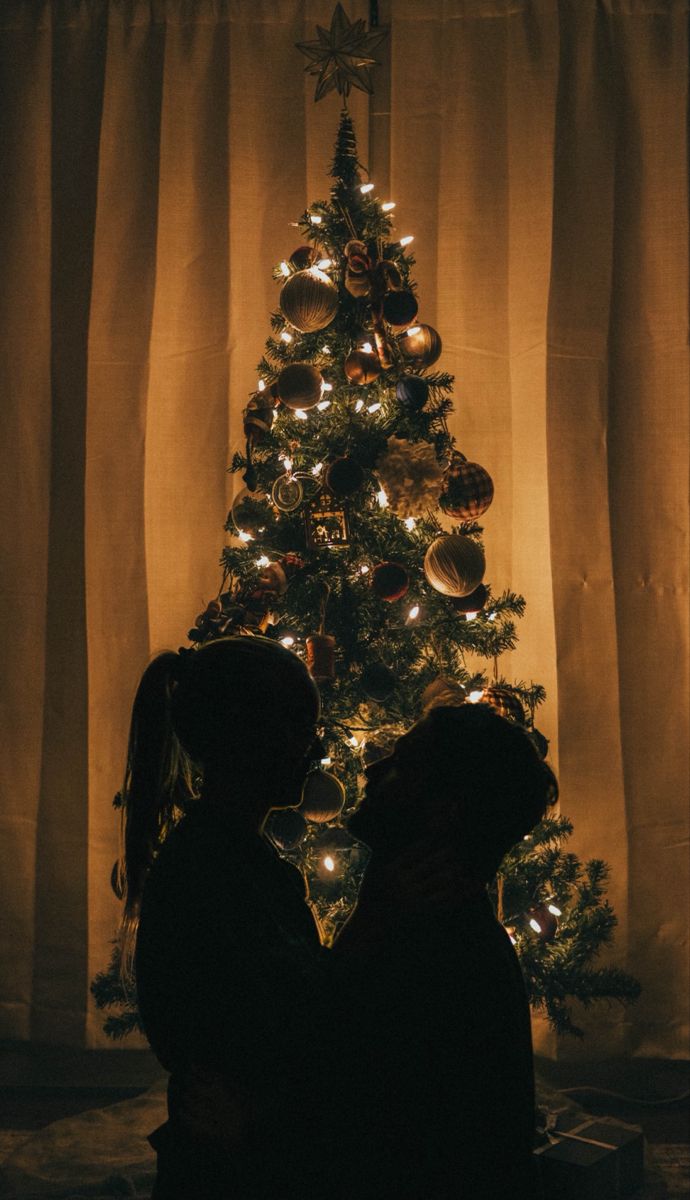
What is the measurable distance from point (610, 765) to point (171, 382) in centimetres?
173

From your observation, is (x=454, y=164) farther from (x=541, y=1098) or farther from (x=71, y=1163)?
(x=71, y=1163)

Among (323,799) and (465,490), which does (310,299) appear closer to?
(465,490)

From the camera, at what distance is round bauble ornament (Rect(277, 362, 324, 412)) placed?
2.58 m

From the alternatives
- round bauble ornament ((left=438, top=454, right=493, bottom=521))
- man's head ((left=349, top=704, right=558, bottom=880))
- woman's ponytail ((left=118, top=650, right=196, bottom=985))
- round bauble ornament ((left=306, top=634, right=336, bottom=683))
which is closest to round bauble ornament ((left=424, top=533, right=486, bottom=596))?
round bauble ornament ((left=438, top=454, right=493, bottom=521))

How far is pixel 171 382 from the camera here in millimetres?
3424

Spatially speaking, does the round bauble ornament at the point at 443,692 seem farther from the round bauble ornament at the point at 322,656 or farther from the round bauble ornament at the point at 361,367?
the round bauble ornament at the point at 361,367

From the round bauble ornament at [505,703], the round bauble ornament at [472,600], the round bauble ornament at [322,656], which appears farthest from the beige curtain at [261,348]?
the round bauble ornament at [322,656]

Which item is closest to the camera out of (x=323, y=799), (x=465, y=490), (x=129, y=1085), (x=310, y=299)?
(x=323, y=799)

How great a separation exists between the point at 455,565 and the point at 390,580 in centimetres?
15

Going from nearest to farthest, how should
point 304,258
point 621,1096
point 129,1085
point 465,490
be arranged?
point 465,490, point 304,258, point 621,1096, point 129,1085

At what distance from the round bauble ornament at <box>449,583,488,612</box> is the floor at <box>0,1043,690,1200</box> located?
1.47 meters

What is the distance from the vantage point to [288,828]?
247 cm

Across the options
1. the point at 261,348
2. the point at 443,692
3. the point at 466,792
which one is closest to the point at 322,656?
the point at 443,692

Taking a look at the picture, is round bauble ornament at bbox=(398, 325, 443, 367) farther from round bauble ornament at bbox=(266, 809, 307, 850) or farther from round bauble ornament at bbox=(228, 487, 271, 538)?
round bauble ornament at bbox=(266, 809, 307, 850)
